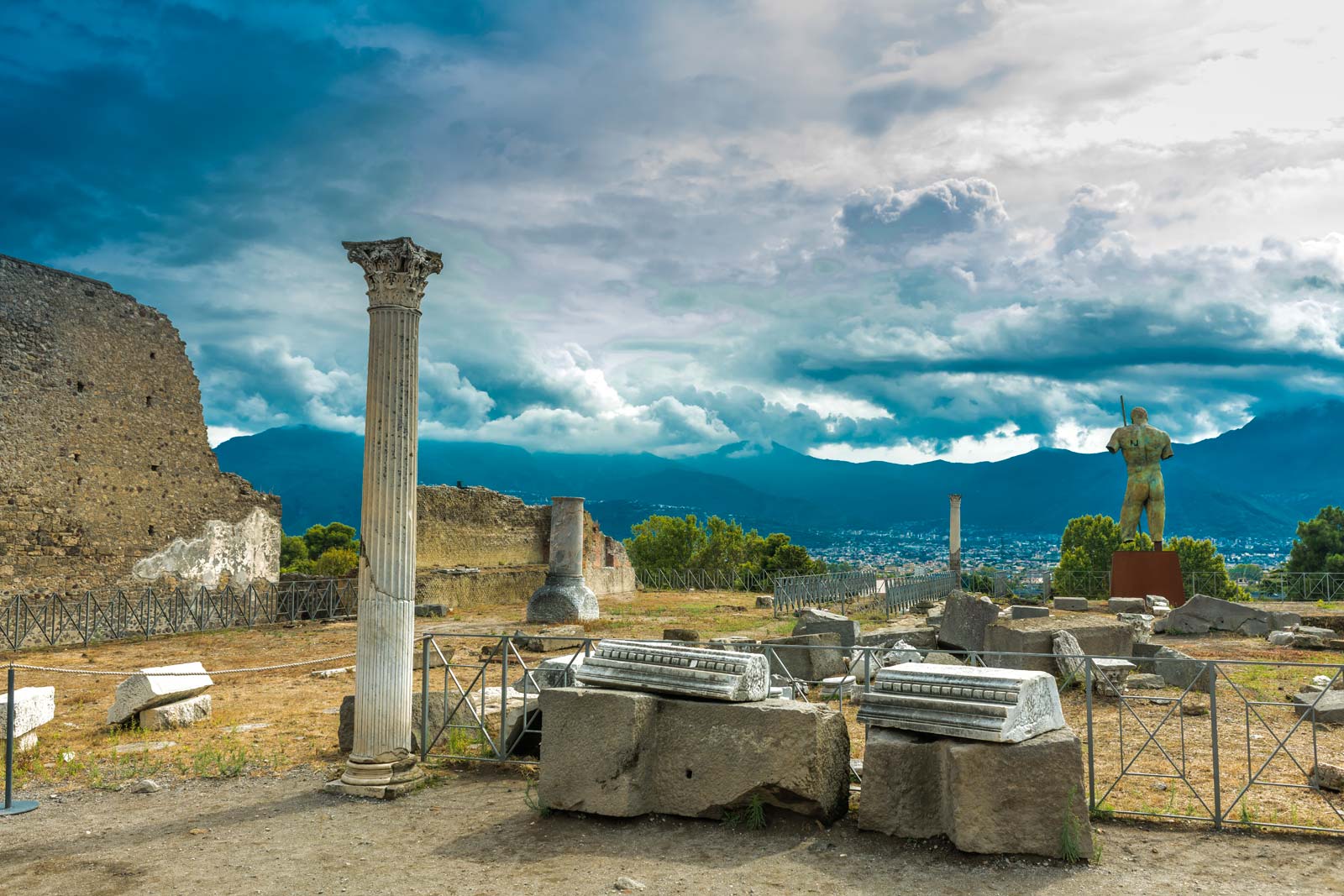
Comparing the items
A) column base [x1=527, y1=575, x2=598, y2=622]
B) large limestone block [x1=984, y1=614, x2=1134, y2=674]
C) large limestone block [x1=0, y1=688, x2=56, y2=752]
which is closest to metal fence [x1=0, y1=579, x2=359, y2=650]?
column base [x1=527, y1=575, x2=598, y2=622]

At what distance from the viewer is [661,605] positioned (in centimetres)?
2981

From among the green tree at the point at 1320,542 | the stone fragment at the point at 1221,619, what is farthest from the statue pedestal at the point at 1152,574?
the green tree at the point at 1320,542

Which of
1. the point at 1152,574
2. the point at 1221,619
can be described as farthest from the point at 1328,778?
the point at 1152,574

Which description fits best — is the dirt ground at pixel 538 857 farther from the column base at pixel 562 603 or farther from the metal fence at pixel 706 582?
the metal fence at pixel 706 582

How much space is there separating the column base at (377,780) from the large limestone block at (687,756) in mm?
1430

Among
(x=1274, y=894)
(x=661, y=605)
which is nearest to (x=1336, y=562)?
(x=661, y=605)

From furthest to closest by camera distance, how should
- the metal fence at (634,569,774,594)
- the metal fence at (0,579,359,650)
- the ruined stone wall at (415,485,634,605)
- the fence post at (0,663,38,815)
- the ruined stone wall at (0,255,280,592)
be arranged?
the metal fence at (634,569,774,594)
the ruined stone wall at (415,485,634,605)
the ruined stone wall at (0,255,280,592)
the metal fence at (0,579,359,650)
the fence post at (0,663,38,815)

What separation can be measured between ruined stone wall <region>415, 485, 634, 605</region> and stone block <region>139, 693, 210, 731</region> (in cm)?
1706

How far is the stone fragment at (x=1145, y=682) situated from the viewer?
12367 millimetres

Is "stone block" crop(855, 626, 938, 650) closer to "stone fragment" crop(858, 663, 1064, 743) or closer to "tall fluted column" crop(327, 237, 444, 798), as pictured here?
"stone fragment" crop(858, 663, 1064, 743)

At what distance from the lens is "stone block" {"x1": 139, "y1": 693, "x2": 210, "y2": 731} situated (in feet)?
34.4

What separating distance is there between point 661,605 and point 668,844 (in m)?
23.6

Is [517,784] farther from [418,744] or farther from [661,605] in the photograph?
[661,605]

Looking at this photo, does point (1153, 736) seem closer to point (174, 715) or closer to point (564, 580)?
point (174, 715)
